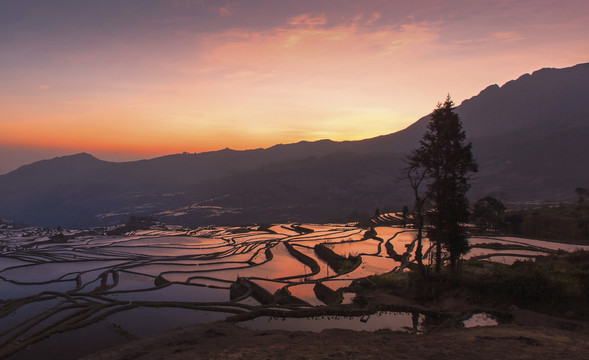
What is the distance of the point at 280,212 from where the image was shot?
166 m

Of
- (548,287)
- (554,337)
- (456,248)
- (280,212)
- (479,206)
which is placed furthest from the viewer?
(280,212)

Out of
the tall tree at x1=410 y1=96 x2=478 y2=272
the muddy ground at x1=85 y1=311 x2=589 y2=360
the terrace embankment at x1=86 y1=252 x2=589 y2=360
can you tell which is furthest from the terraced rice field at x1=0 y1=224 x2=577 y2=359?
the tall tree at x1=410 y1=96 x2=478 y2=272

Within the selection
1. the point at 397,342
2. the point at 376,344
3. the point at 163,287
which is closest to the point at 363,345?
the point at 376,344

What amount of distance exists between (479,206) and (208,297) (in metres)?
53.2

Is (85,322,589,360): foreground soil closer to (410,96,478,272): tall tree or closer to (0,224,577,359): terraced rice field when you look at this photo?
(0,224,577,359): terraced rice field

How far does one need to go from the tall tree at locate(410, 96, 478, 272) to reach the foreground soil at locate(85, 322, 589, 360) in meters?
8.12

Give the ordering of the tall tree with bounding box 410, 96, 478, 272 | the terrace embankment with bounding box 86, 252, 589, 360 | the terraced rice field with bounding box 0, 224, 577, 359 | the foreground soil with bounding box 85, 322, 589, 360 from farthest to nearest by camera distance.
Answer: the tall tree with bounding box 410, 96, 478, 272, the terraced rice field with bounding box 0, 224, 577, 359, the terrace embankment with bounding box 86, 252, 589, 360, the foreground soil with bounding box 85, 322, 589, 360

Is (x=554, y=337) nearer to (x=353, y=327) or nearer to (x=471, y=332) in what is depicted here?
(x=471, y=332)

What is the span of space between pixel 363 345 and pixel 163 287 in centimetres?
2209

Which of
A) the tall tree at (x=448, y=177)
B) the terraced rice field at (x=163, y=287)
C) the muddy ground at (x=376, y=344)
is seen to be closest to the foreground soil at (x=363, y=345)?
the muddy ground at (x=376, y=344)

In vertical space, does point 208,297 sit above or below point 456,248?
below

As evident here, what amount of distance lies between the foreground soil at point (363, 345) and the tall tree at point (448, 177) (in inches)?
320

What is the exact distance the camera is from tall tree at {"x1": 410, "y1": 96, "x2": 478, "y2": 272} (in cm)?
2373

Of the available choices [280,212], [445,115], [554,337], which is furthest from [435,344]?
[280,212]
